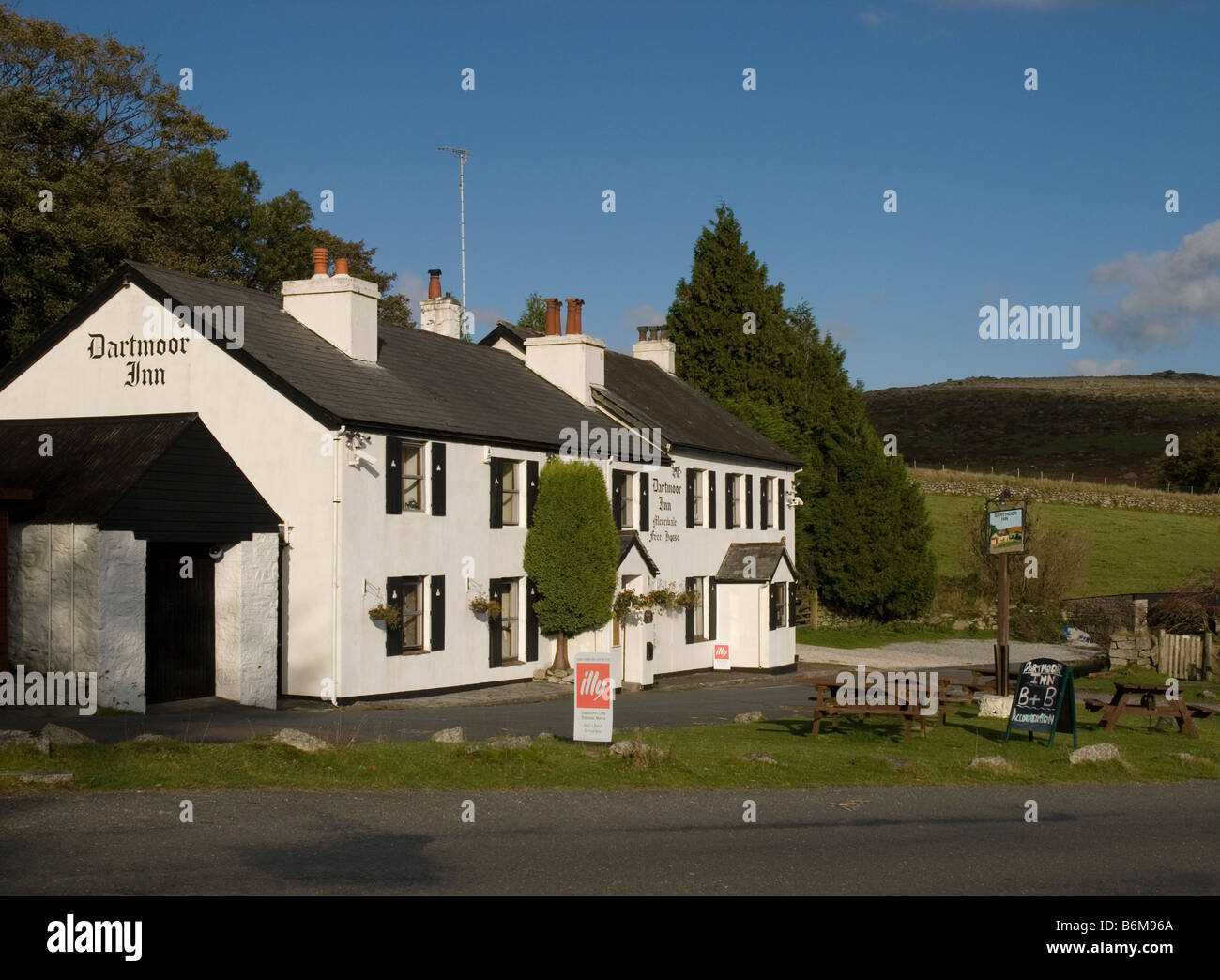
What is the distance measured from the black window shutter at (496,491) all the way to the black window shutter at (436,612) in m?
2.21

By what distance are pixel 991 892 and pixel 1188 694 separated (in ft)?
69.0

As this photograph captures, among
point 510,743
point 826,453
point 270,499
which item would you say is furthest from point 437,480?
point 826,453

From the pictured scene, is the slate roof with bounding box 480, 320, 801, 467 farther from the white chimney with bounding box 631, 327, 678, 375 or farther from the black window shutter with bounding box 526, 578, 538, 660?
the black window shutter with bounding box 526, 578, 538, 660

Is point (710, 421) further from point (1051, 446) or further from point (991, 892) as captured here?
point (1051, 446)

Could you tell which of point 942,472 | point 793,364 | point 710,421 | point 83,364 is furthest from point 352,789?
point 942,472

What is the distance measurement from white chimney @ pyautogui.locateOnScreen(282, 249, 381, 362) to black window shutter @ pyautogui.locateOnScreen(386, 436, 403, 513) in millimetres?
2871

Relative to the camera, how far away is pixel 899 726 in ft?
61.7

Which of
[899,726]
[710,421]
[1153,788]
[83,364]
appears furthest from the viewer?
[710,421]

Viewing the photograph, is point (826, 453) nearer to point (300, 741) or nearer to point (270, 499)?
point (270, 499)

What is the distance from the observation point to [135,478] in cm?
2009

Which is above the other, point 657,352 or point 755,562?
point 657,352

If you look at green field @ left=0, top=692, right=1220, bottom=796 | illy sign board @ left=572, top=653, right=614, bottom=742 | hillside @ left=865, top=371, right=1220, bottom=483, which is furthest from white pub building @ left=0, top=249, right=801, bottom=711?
hillside @ left=865, top=371, right=1220, bottom=483

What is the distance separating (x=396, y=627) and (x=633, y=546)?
7817mm

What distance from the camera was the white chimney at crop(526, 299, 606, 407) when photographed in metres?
33.0
